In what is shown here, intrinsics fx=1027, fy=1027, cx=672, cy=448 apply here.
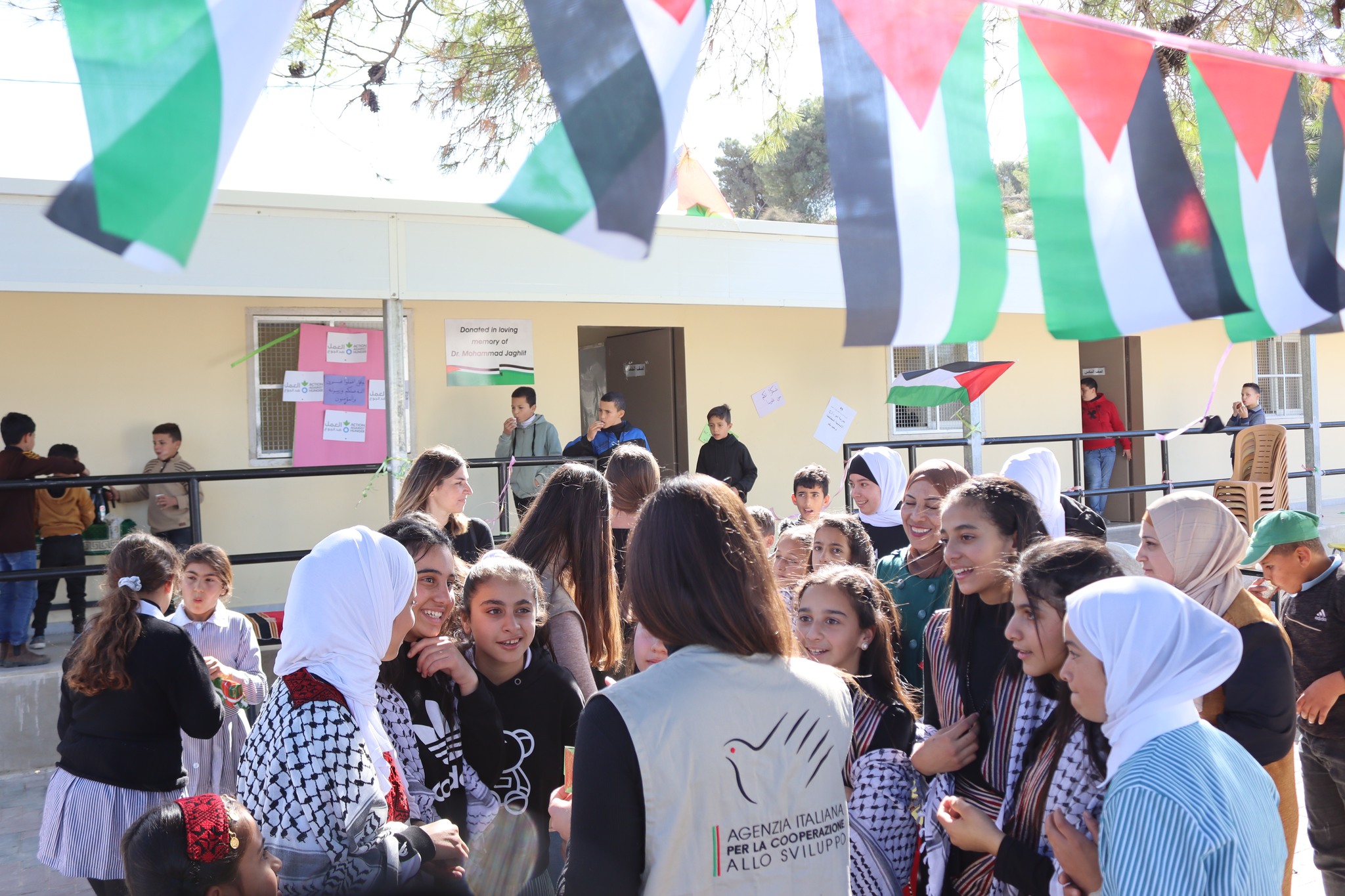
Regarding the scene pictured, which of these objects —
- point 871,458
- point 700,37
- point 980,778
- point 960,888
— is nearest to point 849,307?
point 700,37

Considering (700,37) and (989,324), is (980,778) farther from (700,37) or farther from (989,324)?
(700,37)

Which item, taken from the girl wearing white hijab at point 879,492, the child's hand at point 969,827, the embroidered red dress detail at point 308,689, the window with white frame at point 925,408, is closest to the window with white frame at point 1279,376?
the window with white frame at point 925,408

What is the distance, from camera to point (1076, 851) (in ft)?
6.39

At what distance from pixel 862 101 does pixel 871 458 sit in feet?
8.22

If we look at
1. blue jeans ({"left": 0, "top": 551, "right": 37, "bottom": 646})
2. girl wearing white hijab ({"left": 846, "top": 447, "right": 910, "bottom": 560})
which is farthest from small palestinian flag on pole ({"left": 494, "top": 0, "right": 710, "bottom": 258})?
blue jeans ({"left": 0, "top": 551, "right": 37, "bottom": 646})

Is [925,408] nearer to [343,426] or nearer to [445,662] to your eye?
[343,426]

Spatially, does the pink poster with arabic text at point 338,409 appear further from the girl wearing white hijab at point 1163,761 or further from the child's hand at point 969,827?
the girl wearing white hijab at point 1163,761

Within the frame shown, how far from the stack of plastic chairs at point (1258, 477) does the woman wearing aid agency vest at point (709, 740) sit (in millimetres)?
7375

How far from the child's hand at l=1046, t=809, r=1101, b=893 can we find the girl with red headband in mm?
1462

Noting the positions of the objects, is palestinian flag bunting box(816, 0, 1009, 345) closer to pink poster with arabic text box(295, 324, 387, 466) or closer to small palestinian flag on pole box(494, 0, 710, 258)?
small palestinian flag on pole box(494, 0, 710, 258)

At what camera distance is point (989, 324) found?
2.64m

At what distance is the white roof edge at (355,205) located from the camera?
563 cm

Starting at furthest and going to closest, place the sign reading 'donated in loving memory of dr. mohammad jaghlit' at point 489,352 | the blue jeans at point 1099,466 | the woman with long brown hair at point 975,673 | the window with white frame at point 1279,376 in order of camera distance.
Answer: the window with white frame at point 1279,376 → the blue jeans at point 1099,466 → the sign reading 'donated in loving memory of dr. mohammad jaghlit' at point 489,352 → the woman with long brown hair at point 975,673

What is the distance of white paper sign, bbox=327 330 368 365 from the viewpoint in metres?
8.29
